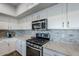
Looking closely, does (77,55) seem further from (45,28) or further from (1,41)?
(1,41)

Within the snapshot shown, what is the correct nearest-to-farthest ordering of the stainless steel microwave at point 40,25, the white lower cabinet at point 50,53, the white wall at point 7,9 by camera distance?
1. the white lower cabinet at point 50,53
2. the white wall at point 7,9
3. the stainless steel microwave at point 40,25

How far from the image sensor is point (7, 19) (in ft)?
3.38

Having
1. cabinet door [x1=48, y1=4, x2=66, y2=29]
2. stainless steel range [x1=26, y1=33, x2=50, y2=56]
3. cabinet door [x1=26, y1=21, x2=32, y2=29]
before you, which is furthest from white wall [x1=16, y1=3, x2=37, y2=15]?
stainless steel range [x1=26, y1=33, x2=50, y2=56]

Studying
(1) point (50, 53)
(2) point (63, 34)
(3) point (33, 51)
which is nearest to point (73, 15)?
(2) point (63, 34)

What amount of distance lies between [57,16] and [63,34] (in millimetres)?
335

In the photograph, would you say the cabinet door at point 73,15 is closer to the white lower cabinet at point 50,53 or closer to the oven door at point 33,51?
the white lower cabinet at point 50,53

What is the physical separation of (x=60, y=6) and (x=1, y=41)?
1084 millimetres

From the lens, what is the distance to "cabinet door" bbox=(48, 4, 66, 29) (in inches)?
41.2

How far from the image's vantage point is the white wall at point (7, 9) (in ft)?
3.15

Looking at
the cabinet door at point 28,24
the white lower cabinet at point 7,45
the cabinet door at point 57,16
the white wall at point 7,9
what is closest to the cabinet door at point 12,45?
the white lower cabinet at point 7,45

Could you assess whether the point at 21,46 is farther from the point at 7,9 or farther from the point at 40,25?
the point at 7,9

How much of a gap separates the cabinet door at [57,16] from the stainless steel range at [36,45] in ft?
0.85

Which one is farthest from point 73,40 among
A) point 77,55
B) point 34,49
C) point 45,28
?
point 34,49

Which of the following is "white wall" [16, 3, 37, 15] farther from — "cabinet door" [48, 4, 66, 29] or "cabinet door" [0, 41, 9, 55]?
"cabinet door" [0, 41, 9, 55]
